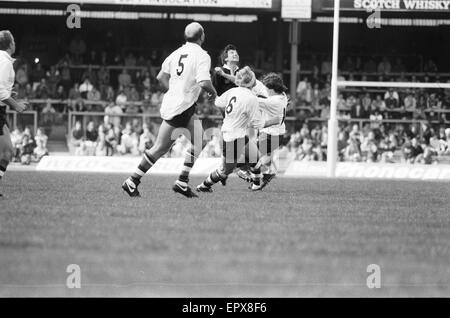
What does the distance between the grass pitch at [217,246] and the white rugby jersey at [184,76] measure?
47.8 inches

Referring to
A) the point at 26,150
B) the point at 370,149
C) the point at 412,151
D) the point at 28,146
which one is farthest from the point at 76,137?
the point at 412,151

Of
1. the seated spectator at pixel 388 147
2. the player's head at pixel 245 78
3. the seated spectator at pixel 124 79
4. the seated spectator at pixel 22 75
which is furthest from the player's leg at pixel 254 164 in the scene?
the seated spectator at pixel 22 75

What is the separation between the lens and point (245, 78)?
1306cm

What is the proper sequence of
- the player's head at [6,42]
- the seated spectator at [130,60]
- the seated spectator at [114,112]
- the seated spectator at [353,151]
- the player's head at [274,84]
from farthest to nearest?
the seated spectator at [130,60] → the seated spectator at [114,112] → the seated spectator at [353,151] → the player's head at [274,84] → the player's head at [6,42]

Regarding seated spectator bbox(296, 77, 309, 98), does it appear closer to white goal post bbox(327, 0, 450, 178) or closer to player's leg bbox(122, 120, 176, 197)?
white goal post bbox(327, 0, 450, 178)

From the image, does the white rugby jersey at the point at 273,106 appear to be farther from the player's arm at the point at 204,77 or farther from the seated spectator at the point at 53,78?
the seated spectator at the point at 53,78

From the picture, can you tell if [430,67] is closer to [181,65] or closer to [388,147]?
[388,147]

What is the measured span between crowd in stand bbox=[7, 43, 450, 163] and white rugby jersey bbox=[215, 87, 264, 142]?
439 inches

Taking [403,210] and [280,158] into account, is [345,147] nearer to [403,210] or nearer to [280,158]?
[280,158]

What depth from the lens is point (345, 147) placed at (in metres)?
25.8

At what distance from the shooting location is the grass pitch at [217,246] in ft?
18.7

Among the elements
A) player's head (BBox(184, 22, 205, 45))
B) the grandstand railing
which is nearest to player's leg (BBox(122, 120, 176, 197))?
player's head (BBox(184, 22, 205, 45))
